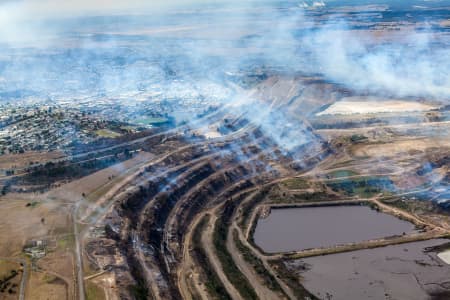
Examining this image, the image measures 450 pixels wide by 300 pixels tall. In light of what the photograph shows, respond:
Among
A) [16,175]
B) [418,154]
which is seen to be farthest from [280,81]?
[16,175]

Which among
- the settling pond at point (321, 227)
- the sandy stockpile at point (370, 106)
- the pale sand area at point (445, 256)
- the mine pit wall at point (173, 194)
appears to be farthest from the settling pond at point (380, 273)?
the sandy stockpile at point (370, 106)

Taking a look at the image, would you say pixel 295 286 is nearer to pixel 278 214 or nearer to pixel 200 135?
pixel 278 214

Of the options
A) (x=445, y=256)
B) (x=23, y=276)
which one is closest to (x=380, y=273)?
(x=445, y=256)

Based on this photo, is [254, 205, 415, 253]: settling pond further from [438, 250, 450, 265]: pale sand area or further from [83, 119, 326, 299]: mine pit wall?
[83, 119, 326, 299]: mine pit wall

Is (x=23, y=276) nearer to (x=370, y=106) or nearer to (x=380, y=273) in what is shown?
(x=380, y=273)

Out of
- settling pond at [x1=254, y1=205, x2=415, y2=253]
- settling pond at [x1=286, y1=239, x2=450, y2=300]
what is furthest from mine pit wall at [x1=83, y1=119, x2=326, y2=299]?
settling pond at [x1=286, y1=239, x2=450, y2=300]
